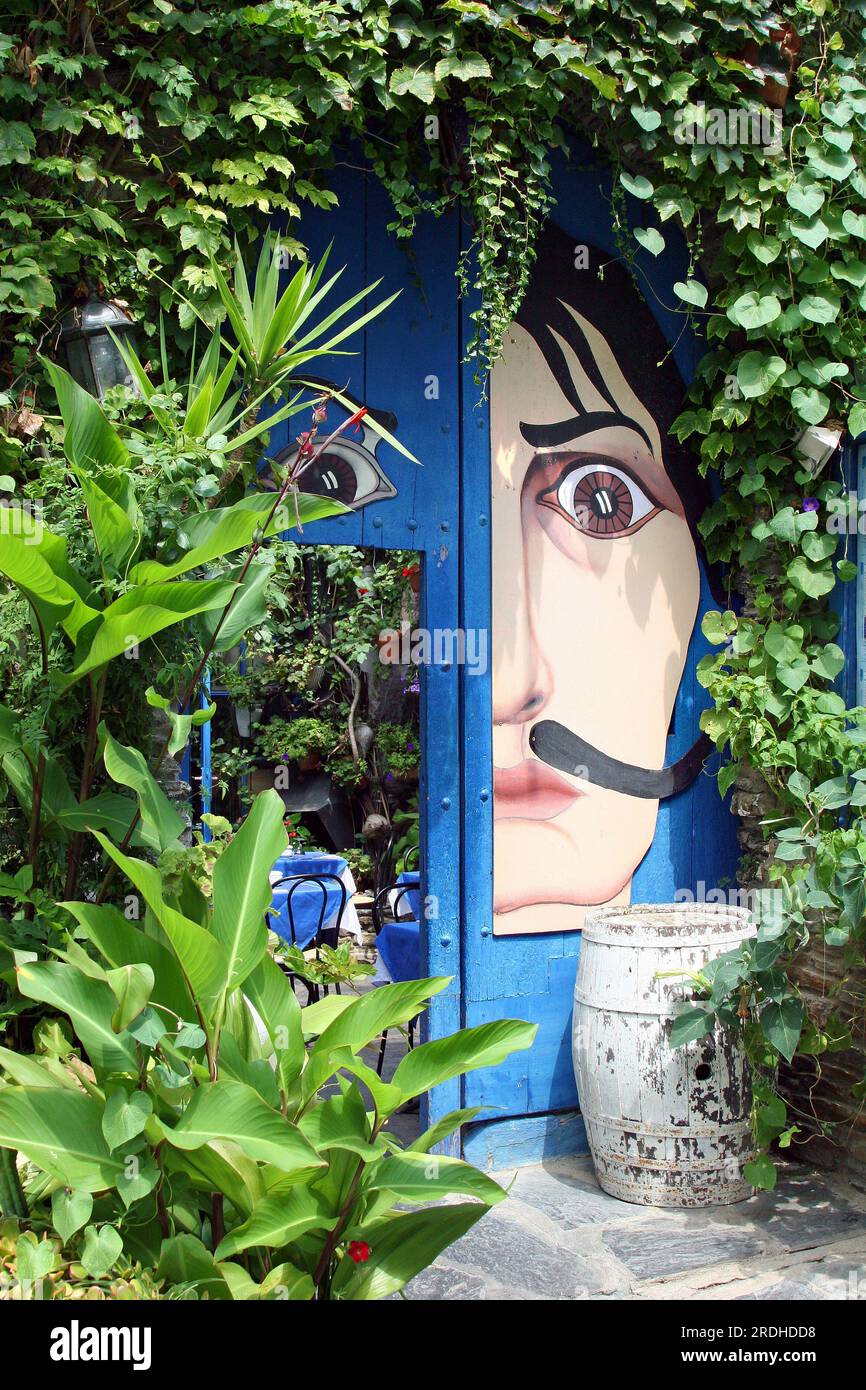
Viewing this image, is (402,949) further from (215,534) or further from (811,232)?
(811,232)

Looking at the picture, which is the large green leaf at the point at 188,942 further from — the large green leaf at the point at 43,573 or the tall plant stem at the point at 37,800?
the large green leaf at the point at 43,573

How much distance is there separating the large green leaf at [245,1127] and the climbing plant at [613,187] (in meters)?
1.66

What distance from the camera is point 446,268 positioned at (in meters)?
3.76

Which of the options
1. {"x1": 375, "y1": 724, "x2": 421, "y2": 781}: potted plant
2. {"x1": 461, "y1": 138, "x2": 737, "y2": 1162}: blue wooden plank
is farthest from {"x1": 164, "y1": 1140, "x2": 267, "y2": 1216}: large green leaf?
{"x1": 375, "y1": 724, "x2": 421, "y2": 781}: potted plant

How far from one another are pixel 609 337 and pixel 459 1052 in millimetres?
2761

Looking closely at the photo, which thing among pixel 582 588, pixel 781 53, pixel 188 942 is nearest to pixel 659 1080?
pixel 582 588

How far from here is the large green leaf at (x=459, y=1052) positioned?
2.14 meters

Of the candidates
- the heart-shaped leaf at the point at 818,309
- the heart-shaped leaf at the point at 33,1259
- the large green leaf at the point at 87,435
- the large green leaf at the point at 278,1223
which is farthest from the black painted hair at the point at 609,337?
the heart-shaped leaf at the point at 33,1259

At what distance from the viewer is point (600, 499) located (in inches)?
159

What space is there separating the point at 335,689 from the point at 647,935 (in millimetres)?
6386

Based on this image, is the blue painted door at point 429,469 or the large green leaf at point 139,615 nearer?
the large green leaf at point 139,615

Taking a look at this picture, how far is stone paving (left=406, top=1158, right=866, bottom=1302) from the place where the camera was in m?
2.90

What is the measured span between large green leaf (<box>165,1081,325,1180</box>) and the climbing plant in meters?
1.66
